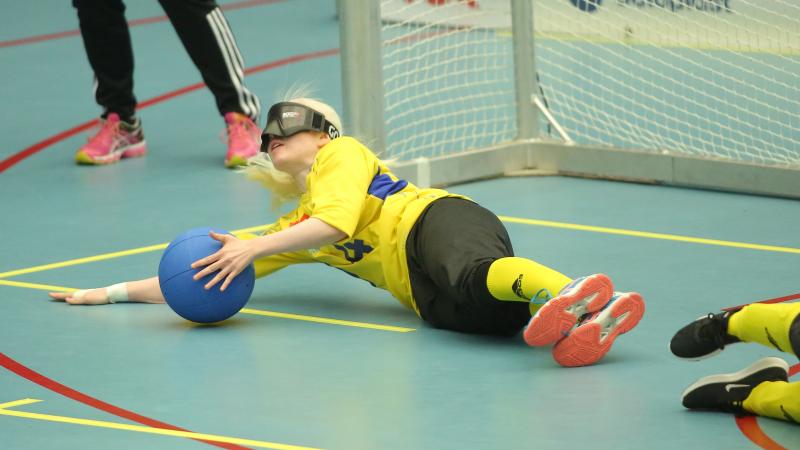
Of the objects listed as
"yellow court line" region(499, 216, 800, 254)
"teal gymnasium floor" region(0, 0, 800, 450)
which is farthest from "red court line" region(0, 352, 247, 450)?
"yellow court line" region(499, 216, 800, 254)

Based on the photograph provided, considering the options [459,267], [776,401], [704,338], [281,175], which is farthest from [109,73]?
[776,401]

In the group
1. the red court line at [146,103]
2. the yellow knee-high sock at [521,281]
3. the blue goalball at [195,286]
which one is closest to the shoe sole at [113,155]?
the red court line at [146,103]

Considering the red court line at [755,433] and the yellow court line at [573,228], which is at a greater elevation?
the yellow court line at [573,228]

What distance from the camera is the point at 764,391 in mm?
3449

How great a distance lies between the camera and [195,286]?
430 cm

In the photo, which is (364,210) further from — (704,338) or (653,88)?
(653,88)

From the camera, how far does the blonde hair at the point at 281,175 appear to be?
Result: 4.66 meters

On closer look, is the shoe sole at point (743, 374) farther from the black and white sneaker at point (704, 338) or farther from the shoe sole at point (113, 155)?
the shoe sole at point (113, 155)

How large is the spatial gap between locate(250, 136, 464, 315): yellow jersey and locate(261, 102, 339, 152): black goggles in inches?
4.3

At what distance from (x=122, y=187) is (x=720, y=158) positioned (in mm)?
2645

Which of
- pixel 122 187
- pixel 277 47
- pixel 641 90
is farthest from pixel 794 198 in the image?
pixel 277 47

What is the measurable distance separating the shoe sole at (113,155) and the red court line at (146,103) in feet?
1.10

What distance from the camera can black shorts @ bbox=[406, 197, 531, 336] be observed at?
411 centimetres

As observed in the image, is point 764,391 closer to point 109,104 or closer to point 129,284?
point 129,284
